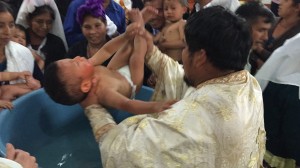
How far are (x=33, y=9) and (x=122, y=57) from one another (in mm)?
1057

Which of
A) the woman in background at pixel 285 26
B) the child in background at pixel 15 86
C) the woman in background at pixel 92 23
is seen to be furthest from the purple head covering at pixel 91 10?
the woman in background at pixel 285 26

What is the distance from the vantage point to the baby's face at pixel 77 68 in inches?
68.4

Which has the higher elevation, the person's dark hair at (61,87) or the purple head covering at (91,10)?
the purple head covering at (91,10)

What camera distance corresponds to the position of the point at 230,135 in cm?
116

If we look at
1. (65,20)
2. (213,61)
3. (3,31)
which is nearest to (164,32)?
(65,20)

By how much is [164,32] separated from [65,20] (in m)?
0.76

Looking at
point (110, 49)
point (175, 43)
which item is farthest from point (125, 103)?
point (175, 43)

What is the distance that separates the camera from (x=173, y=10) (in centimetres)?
280

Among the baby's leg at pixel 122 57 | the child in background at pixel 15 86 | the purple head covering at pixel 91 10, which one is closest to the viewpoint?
the baby's leg at pixel 122 57

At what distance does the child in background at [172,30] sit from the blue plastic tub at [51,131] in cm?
61

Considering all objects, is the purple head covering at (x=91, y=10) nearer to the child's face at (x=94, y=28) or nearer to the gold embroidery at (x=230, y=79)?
the child's face at (x=94, y=28)

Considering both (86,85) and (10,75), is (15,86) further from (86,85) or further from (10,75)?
(86,85)

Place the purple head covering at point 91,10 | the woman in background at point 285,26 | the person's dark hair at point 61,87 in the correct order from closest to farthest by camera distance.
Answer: the person's dark hair at point 61,87, the woman in background at point 285,26, the purple head covering at point 91,10

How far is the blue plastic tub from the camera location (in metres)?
2.00
